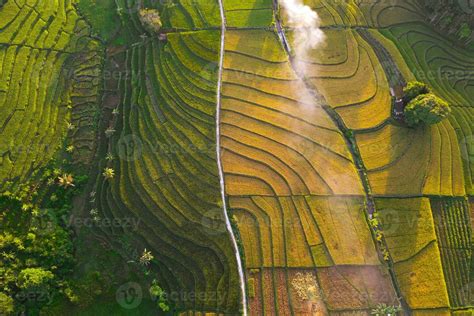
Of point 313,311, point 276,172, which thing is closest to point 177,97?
point 276,172

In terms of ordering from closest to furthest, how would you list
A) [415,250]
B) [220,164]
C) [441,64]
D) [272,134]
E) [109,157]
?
[415,250] → [220,164] → [109,157] → [272,134] → [441,64]

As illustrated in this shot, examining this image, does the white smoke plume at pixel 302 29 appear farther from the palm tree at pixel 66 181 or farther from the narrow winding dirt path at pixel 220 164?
the palm tree at pixel 66 181

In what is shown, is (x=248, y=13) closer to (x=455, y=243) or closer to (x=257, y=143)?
(x=257, y=143)

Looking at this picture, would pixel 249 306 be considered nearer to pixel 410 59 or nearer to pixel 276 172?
pixel 276 172

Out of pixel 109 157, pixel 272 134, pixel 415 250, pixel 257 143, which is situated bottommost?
pixel 415 250

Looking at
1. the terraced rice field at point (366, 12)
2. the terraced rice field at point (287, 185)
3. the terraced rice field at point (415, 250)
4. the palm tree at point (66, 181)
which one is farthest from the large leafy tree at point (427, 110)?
the palm tree at point (66, 181)

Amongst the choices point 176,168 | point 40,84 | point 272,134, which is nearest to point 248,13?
point 272,134

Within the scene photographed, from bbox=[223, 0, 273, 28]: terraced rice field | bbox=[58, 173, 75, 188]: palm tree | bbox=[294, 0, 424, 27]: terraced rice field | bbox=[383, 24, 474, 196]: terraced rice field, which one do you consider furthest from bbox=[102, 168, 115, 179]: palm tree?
bbox=[383, 24, 474, 196]: terraced rice field
